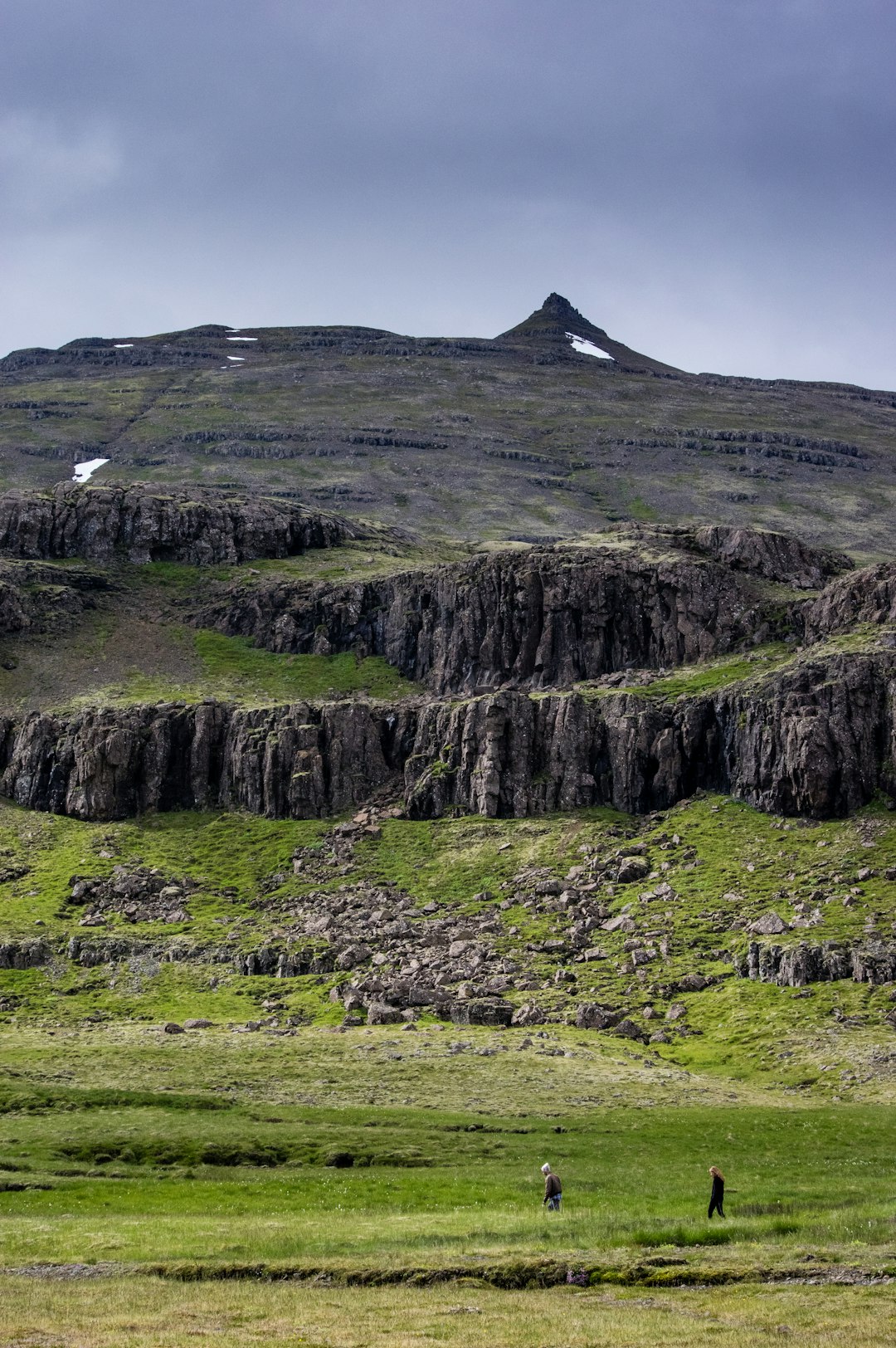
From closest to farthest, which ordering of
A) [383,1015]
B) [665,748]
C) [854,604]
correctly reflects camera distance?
[383,1015] < [665,748] < [854,604]

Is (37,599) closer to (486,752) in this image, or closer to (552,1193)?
(486,752)

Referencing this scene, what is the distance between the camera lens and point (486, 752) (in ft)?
467

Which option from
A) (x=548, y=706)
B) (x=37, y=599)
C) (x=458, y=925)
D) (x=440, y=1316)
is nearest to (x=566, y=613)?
(x=548, y=706)

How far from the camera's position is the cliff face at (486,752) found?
126562mm

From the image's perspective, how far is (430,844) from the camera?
135375mm

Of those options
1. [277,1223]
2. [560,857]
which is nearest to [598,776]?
[560,857]

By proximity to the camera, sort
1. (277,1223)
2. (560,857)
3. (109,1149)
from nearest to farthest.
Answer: (277,1223) < (109,1149) < (560,857)

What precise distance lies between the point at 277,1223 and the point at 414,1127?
2187cm

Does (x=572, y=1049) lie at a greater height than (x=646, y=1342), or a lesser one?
lesser

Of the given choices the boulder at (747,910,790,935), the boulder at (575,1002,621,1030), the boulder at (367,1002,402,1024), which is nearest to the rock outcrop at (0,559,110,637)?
the boulder at (367,1002,402,1024)

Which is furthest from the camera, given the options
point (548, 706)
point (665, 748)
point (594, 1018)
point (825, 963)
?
point (548, 706)

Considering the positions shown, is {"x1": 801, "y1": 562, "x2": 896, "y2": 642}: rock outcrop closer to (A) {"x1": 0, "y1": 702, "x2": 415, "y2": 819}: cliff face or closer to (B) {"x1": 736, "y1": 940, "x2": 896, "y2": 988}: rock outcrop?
(A) {"x1": 0, "y1": 702, "x2": 415, "y2": 819}: cliff face

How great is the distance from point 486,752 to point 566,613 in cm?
3429

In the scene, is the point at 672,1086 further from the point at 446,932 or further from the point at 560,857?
the point at 560,857
